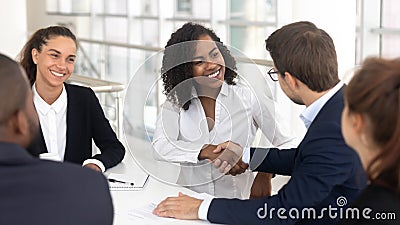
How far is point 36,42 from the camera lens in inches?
94.0

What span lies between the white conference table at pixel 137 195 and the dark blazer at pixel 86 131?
7 cm

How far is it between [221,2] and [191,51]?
403 cm

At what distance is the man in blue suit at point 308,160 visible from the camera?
5.49ft

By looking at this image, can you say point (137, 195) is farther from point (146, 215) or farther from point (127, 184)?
point (146, 215)

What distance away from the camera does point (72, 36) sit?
243cm

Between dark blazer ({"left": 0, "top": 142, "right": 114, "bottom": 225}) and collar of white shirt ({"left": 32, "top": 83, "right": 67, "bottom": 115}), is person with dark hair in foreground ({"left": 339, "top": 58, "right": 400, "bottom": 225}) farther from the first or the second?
collar of white shirt ({"left": 32, "top": 83, "right": 67, "bottom": 115})

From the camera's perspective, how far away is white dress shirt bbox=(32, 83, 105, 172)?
2.32 metres

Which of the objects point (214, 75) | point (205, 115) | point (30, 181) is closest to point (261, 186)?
point (205, 115)

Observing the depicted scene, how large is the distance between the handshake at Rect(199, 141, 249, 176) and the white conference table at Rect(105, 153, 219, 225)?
0.41 ft

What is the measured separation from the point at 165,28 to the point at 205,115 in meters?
4.95

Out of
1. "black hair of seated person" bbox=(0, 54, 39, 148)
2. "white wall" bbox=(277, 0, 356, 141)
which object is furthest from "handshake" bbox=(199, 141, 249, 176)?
"white wall" bbox=(277, 0, 356, 141)

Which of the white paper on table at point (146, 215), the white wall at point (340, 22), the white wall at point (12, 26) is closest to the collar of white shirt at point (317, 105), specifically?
the white paper on table at point (146, 215)

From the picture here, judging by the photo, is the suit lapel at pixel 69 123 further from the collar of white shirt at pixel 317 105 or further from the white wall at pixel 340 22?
the white wall at pixel 340 22

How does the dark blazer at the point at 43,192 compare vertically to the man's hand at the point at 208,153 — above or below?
above
